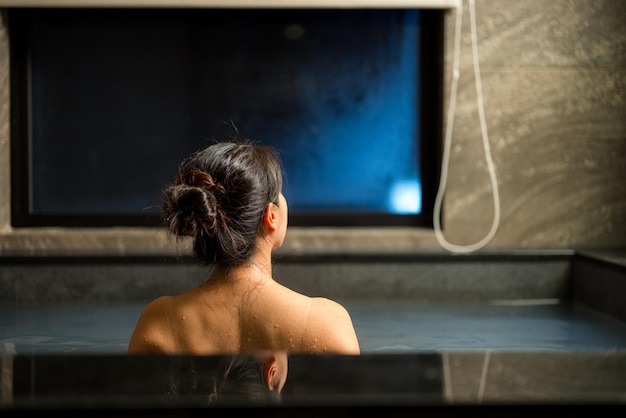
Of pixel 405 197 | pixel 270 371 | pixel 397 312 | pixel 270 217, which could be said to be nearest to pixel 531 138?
pixel 405 197

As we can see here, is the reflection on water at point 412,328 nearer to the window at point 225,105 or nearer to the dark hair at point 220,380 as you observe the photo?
the window at point 225,105

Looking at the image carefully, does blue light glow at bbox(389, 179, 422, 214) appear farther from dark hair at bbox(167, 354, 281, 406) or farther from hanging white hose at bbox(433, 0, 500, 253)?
dark hair at bbox(167, 354, 281, 406)

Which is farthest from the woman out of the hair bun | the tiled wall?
the tiled wall

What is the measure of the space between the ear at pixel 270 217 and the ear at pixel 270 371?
2.08 feet

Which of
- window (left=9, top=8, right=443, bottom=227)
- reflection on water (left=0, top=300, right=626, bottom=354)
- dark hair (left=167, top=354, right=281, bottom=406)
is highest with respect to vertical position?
window (left=9, top=8, right=443, bottom=227)

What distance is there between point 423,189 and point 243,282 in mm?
2890

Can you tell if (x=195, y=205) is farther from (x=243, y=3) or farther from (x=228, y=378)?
(x=243, y=3)

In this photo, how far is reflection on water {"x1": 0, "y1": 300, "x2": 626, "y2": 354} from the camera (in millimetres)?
2918

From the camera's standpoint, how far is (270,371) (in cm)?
116

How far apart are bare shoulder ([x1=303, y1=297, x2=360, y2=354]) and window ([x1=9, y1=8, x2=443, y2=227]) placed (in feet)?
9.32

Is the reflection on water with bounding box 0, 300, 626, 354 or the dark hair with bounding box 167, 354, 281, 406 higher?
the dark hair with bounding box 167, 354, 281, 406

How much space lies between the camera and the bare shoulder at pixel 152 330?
5.92 feet

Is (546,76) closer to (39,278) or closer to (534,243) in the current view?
(534,243)

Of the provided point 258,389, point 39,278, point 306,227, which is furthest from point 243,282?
point 306,227
